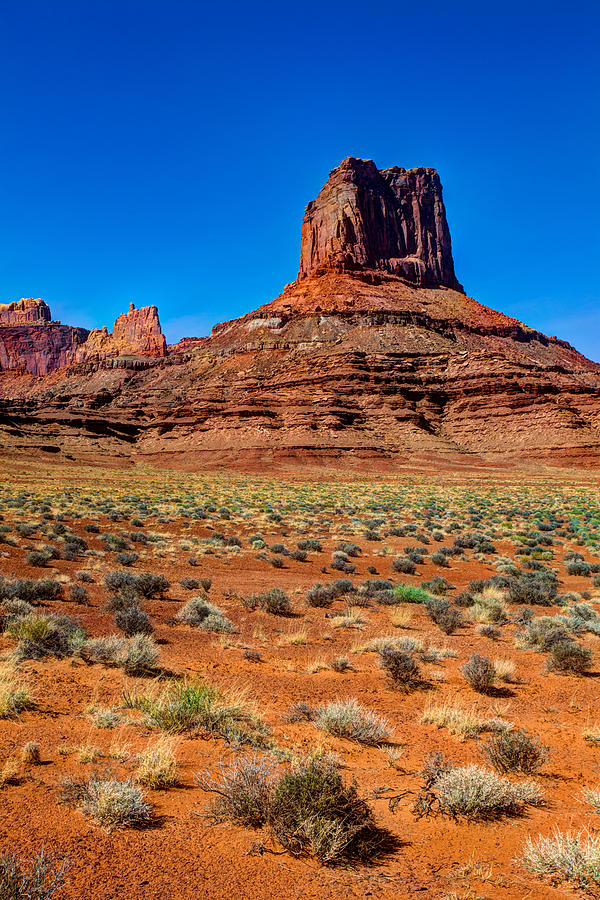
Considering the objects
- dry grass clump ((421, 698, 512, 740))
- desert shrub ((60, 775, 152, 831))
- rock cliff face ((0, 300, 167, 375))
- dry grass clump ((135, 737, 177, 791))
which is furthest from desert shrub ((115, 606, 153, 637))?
rock cliff face ((0, 300, 167, 375))

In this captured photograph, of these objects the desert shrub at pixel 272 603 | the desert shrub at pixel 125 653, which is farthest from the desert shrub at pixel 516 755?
the desert shrub at pixel 272 603

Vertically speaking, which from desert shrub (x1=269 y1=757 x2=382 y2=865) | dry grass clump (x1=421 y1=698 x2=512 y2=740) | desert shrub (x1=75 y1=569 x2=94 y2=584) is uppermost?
desert shrub (x1=75 y1=569 x2=94 y2=584)

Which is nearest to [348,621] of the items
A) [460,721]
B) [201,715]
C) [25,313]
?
[460,721]

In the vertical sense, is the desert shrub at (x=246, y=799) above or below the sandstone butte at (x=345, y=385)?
below

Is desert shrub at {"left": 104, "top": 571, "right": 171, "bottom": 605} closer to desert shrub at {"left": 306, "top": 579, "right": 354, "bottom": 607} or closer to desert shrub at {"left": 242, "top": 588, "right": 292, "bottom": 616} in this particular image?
desert shrub at {"left": 242, "top": 588, "right": 292, "bottom": 616}

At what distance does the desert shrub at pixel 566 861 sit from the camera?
3.00m

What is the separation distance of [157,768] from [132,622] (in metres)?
4.20

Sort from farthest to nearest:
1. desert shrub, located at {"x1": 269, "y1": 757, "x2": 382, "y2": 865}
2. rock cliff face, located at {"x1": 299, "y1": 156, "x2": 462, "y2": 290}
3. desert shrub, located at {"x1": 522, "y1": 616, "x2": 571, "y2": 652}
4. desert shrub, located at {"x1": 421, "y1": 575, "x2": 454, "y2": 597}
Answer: rock cliff face, located at {"x1": 299, "y1": 156, "x2": 462, "y2": 290}, desert shrub, located at {"x1": 421, "y1": 575, "x2": 454, "y2": 597}, desert shrub, located at {"x1": 522, "y1": 616, "x2": 571, "y2": 652}, desert shrub, located at {"x1": 269, "y1": 757, "x2": 382, "y2": 865}

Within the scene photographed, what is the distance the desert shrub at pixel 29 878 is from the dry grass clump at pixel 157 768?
101 centimetres

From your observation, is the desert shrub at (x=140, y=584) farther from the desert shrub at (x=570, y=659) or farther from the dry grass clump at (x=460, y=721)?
the desert shrub at (x=570, y=659)

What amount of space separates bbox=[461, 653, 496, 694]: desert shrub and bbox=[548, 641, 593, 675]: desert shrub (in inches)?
53.6

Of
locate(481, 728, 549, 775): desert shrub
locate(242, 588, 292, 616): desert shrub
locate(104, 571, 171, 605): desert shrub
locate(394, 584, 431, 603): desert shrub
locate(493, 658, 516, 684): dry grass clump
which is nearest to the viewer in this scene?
locate(481, 728, 549, 775): desert shrub

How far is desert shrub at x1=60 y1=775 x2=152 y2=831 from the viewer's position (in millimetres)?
3398

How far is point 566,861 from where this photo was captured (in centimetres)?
309
